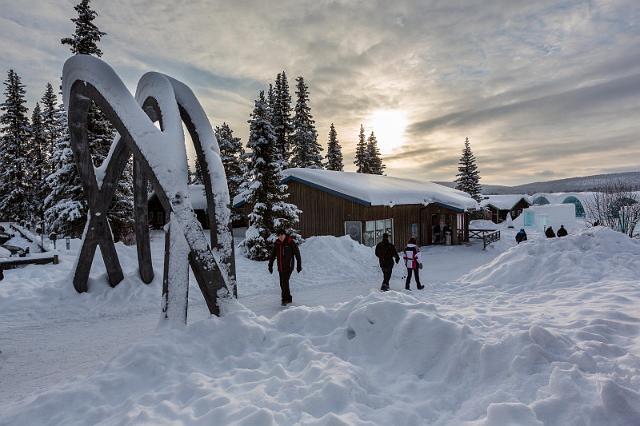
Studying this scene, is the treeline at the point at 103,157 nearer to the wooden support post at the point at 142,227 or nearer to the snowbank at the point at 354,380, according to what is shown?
the wooden support post at the point at 142,227

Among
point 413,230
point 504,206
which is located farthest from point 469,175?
point 413,230

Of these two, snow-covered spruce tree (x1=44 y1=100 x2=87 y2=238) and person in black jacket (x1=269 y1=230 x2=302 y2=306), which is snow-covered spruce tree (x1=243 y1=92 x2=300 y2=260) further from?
snow-covered spruce tree (x1=44 y1=100 x2=87 y2=238)

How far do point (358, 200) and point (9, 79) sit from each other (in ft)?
120

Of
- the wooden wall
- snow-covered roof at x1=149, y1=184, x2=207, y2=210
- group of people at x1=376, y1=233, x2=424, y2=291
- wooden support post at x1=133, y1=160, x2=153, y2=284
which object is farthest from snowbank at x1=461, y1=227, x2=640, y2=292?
snow-covered roof at x1=149, y1=184, x2=207, y2=210

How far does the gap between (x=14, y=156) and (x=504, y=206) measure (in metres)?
58.6

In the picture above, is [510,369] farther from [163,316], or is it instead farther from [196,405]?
[163,316]

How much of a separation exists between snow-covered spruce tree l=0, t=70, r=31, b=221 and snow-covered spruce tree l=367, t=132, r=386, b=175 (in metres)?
39.2

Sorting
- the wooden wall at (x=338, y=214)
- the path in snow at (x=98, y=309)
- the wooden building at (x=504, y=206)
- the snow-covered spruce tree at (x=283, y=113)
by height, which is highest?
the snow-covered spruce tree at (x=283, y=113)

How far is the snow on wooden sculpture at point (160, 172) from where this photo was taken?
20.7 feet

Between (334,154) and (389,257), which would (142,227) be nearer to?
(389,257)

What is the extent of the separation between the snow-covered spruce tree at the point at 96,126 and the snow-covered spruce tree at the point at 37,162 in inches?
774

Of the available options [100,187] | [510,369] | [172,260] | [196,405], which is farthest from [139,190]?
[510,369]

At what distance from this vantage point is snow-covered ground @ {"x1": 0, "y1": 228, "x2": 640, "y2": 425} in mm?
3506

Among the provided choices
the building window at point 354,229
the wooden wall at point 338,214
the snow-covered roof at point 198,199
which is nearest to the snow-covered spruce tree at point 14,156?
the snow-covered roof at point 198,199
